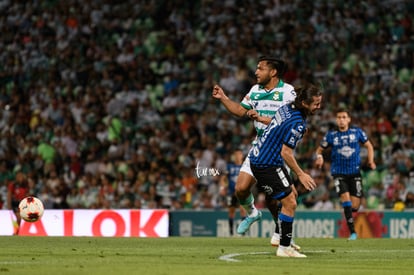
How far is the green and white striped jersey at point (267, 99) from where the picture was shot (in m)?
14.6

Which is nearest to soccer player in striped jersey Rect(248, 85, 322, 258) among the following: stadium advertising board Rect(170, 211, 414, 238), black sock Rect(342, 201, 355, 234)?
black sock Rect(342, 201, 355, 234)

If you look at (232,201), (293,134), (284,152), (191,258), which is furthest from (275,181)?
(232,201)

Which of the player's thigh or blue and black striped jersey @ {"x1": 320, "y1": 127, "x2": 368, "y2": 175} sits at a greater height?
blue and black striped jersey @ {"x1": 320, "y1": 127, "x2": 368, "y2": 175}

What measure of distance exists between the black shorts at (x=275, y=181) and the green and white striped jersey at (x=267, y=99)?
2262mm

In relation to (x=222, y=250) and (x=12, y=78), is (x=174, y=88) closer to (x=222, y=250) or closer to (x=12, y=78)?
(x=12, y=78)

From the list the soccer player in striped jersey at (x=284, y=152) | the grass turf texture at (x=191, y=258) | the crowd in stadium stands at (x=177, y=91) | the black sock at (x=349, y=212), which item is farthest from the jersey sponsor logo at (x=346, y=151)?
the soccer player in striped jersey at (x=284, y=152)

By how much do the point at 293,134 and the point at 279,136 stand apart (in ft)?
1.02

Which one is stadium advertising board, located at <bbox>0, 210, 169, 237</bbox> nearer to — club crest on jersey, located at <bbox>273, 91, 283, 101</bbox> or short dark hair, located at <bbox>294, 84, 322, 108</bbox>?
club crest on jersey, located at <bbox>273, 91, 283, 101</bbox>

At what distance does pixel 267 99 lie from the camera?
14.7 meters

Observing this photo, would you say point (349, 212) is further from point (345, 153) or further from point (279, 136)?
point (279, 136)

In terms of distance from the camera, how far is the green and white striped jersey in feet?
48.0

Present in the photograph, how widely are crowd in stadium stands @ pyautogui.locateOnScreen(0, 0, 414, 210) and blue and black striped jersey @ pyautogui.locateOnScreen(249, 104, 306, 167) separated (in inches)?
487

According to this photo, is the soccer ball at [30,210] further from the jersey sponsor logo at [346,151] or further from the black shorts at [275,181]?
the jersey sponsor logo at [346,151]

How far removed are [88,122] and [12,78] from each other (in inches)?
168
